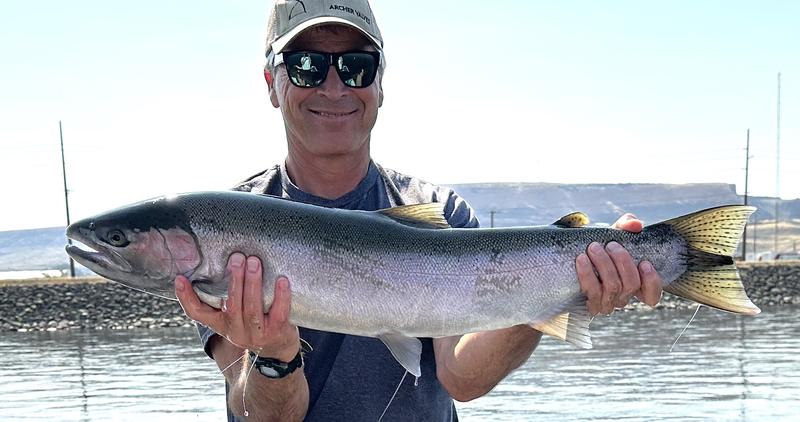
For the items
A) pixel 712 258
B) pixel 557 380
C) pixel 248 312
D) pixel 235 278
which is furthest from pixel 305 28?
pixel 557 380

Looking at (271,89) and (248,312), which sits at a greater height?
(271,89)

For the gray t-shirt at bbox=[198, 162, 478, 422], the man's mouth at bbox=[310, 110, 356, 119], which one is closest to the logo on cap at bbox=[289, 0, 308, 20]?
the man's mouth at bbox=[310, 110, 356, 119]

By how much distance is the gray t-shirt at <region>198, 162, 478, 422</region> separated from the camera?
Answer: 4.89 m

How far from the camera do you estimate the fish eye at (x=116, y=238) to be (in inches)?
173

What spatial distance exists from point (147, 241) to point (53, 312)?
43.5 meters

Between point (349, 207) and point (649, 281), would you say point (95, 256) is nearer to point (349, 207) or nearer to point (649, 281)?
point (349, 207)

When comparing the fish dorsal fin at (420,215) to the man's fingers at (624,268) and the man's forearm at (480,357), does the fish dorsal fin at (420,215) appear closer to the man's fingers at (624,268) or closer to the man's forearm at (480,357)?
the man's forearm at (480,357)

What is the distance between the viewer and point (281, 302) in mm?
4262

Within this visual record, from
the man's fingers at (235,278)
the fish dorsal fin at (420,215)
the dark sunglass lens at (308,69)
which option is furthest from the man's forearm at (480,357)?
the dark sunglass lens at (308,69)

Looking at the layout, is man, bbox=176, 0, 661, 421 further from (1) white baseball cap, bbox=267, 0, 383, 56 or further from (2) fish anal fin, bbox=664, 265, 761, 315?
(2) fish anal fin, bbox=664, 265, 761, 315

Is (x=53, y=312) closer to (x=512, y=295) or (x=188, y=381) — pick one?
A: (x=188, y=381)

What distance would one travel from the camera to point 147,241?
14.3 feet

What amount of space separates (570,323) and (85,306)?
145 feet

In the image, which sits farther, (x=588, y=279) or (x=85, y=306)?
(x=85, y=306)
